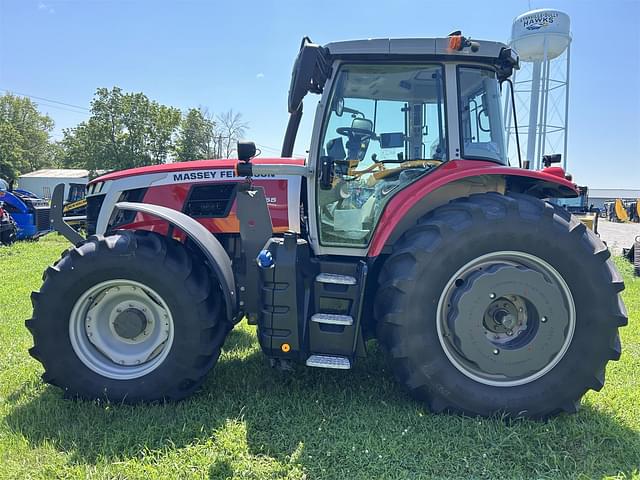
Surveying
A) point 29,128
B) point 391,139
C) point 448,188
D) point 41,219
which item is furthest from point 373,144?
point 29,128

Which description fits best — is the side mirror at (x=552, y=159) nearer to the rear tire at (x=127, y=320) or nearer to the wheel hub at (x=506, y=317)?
the wheel hub at (x=506, y=317)

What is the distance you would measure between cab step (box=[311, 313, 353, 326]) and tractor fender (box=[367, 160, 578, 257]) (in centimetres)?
48

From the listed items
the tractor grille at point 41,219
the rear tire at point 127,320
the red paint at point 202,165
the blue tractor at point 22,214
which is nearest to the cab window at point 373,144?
the red paint at point 202,165

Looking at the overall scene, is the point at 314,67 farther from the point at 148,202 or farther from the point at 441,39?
the point at 148,202

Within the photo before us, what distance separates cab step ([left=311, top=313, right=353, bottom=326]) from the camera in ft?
9.78

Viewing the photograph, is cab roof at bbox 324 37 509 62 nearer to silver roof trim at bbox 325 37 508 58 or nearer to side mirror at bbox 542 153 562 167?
silver roof trim at bbox 325 37 508 58

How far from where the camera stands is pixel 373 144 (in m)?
3.23

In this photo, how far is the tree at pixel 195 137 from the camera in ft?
137

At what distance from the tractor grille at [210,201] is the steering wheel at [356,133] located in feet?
3.66

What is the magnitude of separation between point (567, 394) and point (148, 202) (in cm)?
344

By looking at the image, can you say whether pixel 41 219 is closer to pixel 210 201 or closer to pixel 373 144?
pixel 210 201

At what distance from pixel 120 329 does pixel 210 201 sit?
1248mm

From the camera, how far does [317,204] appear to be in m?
3.27

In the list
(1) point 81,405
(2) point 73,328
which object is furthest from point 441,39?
(1) point 81,405
